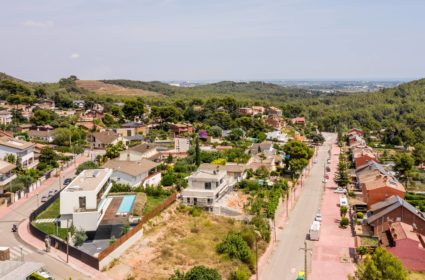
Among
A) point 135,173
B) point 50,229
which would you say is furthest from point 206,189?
point 50,229

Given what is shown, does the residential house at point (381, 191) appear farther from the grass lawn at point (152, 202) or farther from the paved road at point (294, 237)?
the grass lawn at point (152, 202)

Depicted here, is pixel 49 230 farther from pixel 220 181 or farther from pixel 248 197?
pixel 248 197

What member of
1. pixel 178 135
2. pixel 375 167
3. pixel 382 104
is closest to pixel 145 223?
pixel 375 167

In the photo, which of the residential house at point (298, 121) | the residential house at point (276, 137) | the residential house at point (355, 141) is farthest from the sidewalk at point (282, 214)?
the residential house at point (298, 121)

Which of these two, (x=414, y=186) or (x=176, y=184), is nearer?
(x=176, y=184)

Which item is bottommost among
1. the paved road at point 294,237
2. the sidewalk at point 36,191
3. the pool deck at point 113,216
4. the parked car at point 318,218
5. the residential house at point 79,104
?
the paved road at point 294,237

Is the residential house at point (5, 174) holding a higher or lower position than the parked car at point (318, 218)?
higher

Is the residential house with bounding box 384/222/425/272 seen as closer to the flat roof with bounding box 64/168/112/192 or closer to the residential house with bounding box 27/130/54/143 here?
the flat roof with bounding box 64/168/112/192

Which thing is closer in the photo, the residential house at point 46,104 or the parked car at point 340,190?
the parked car at point 340,190
